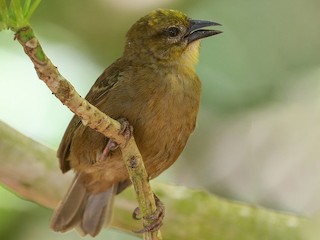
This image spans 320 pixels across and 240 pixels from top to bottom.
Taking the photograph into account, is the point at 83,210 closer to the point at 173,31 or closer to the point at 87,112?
the point at 173,31

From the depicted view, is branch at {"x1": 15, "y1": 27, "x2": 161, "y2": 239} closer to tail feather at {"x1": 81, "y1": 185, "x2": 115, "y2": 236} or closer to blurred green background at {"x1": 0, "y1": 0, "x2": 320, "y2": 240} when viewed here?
tail feather at {"x1": 81, "y1": 185, "x2": 115, "y2": 236}

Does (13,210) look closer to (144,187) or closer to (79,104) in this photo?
(144,187)

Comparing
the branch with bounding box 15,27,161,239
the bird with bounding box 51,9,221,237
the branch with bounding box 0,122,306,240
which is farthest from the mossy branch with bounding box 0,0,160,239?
the branch with bounding box 0,122,306,240

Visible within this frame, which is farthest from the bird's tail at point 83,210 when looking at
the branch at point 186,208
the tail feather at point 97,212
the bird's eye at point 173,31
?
the bird's eye at point 173,31

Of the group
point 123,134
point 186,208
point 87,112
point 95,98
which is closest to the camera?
point 87,112

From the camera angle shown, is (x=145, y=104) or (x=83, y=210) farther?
(x=83, y=210)

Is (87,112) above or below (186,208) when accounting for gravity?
below

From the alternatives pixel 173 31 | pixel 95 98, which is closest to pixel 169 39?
pixel 173 31

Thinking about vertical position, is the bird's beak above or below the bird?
above
